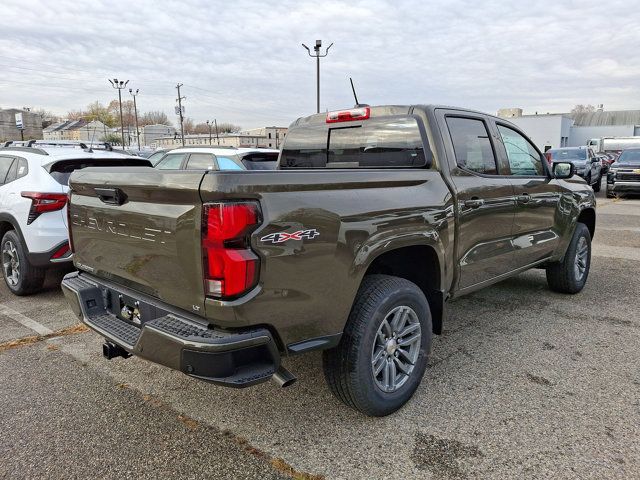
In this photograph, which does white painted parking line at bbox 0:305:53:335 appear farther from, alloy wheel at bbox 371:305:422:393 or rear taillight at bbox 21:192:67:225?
alloy wheel at bbox 371:305:422:393

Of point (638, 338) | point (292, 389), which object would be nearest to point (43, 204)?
point (292, 389)

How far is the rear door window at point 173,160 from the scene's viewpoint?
9034 millimetres

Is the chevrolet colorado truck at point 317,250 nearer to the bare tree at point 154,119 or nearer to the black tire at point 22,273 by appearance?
the black tire at point 22,273

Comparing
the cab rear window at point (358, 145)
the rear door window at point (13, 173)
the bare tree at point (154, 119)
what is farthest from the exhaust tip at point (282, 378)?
the bare tree at point (154, 119)

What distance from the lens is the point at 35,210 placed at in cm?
504

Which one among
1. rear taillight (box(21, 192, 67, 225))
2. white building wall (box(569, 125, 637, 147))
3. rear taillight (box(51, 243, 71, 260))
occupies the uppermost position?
white building wall (box(569, 125, 637, 147))

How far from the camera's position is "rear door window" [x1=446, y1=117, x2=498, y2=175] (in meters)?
3.61

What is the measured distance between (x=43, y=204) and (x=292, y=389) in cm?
346

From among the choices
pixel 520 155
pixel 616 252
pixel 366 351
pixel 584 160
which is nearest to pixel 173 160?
pixel 520 155

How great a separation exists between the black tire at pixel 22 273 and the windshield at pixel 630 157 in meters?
19.7

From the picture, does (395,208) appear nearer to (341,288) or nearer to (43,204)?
(341,288)

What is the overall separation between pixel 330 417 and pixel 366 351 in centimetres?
58

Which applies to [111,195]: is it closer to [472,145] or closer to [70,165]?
[472,145]

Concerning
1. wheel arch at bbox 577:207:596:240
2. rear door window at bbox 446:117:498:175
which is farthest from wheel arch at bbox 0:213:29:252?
wheel arch at bbox 577:207:596:240
